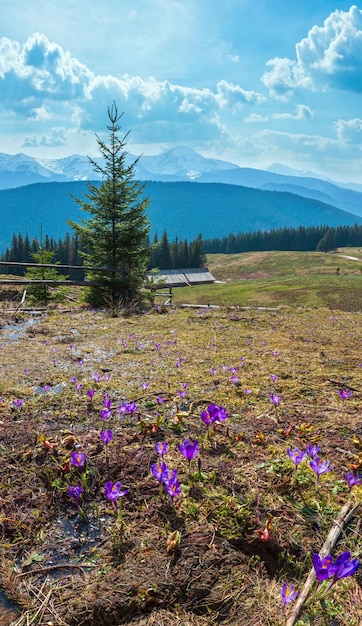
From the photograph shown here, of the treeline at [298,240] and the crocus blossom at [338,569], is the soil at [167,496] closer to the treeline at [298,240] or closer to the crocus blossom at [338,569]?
the crocus blossom at [338,569]

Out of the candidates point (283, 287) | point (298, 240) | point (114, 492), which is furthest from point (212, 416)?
point (298, 240)

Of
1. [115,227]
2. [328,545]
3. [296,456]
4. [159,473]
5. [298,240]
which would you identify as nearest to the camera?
[328,545]

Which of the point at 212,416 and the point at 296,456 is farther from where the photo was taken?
the point at 212,416

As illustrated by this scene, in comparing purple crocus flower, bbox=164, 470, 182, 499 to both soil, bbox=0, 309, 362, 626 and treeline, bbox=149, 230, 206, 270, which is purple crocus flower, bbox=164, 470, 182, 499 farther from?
treeline, bbox=149, 230, 206, 270

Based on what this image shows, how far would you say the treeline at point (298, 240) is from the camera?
149 meters

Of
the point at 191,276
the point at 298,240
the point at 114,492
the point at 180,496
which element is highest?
the point at 298,240

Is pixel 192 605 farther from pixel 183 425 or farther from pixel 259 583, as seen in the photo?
pixel 183 425

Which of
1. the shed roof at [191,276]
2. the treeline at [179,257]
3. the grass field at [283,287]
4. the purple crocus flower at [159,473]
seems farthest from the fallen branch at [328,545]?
the treeline at [179,257]

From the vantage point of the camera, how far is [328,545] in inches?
76.1

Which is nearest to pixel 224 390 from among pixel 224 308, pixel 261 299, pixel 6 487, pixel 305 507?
pixel 305 507

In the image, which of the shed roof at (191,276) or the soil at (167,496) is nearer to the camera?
the soil at (167,496)

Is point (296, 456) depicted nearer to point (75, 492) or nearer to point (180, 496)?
point (180, 496)

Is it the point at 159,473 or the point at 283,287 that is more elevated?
the point at 283,287

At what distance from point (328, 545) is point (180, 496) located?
2.89 ft
